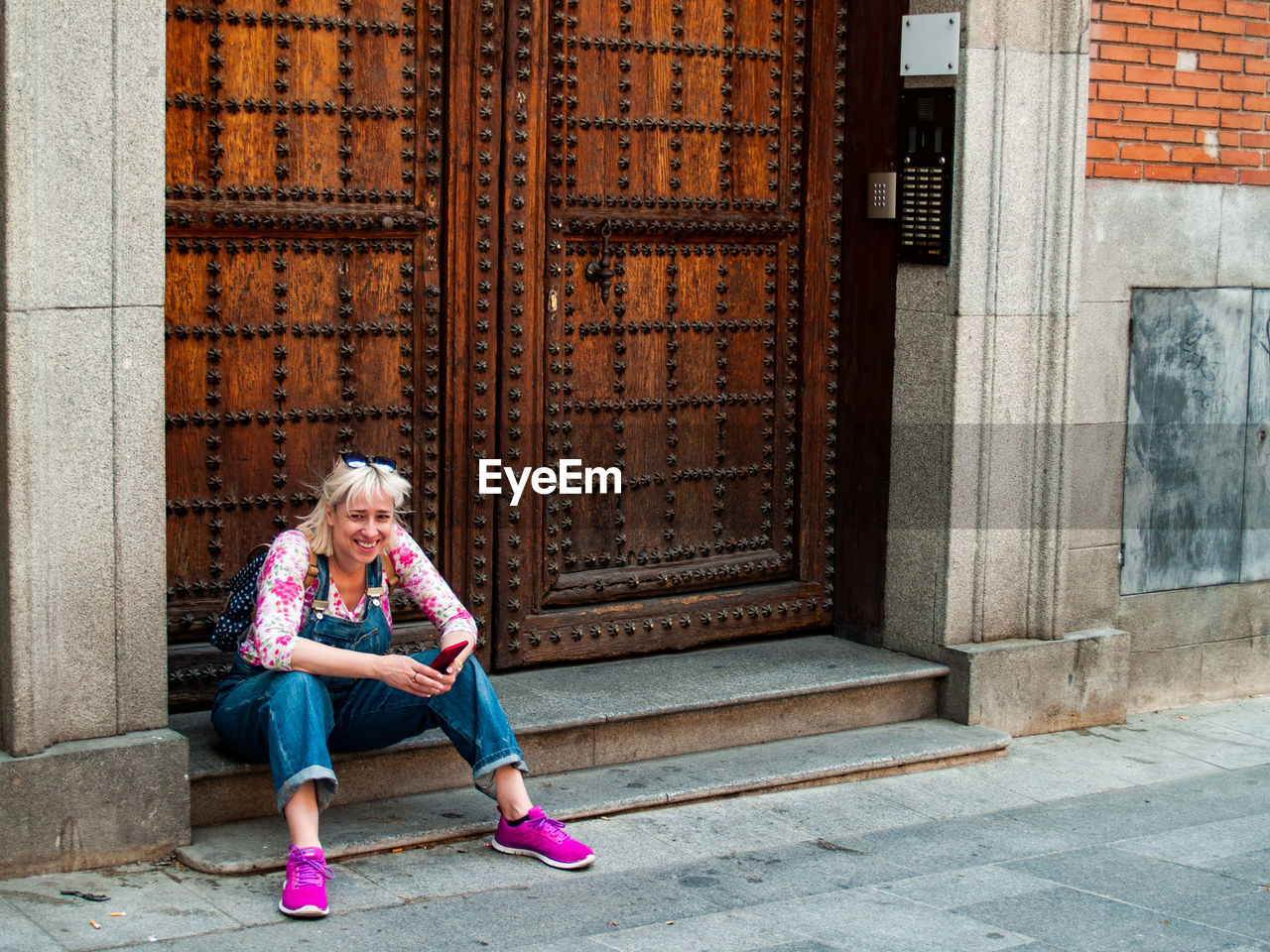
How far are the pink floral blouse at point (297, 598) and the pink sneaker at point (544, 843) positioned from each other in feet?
1.90

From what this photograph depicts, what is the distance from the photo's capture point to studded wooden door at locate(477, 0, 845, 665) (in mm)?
6016

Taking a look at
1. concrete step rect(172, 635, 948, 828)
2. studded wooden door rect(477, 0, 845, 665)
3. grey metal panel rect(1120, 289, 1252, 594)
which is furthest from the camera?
grey metal panel rect(1120, 289, 1252, 594)

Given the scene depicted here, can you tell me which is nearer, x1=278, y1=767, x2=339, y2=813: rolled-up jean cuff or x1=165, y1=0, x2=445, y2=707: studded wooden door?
x1=278, y1=767, x2=339, y2=813: rolled-up jean cuff

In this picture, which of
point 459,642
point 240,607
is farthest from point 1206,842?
point 240,607

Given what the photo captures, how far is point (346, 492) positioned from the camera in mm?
4707

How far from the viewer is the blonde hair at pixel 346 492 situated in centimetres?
470

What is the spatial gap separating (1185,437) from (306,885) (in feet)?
14.2

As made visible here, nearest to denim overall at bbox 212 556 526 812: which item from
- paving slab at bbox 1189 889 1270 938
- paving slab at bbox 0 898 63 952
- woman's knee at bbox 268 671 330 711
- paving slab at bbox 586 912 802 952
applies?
woman's knee at bbox 268 671 330 711

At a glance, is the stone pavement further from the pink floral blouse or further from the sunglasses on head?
the sunglasses on head

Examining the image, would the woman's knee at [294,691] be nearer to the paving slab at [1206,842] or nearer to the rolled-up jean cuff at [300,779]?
the rolled-up jean cuff at [300,779]

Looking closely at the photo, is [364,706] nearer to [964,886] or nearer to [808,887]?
[808,887]

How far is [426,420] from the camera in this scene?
5824 mm

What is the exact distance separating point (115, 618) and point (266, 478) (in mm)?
970

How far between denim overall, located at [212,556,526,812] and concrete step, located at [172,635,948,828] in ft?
0.63
